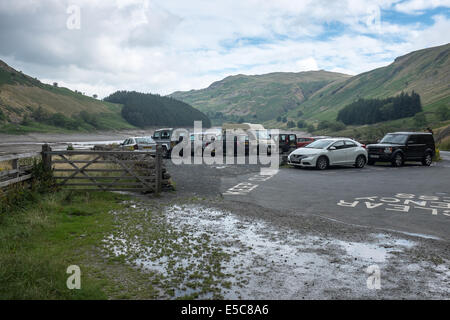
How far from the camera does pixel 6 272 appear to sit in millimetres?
4473

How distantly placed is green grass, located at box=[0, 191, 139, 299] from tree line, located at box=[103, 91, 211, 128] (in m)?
147

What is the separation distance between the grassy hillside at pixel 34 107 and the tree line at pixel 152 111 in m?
5.58

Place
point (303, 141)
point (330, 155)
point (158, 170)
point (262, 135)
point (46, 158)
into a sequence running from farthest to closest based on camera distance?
point (303, 141) < point (262, 135) < point (330, 155) < point (158, 170) < point (46, 158)

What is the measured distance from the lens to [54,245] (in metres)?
6.26

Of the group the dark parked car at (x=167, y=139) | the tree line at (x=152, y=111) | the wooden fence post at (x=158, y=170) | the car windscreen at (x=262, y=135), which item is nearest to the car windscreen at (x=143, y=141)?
the dark parked car at (x=167, y=139)

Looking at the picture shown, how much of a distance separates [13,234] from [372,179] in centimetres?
1425

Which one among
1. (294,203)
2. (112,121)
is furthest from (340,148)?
(112,121)

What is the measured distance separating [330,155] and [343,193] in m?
7.83

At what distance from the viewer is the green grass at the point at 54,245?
4.38 meters

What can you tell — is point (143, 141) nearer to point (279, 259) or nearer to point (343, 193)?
point (343, 193)

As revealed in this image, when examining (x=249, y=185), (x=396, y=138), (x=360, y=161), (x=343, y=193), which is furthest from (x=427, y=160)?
(x=249, y=185)

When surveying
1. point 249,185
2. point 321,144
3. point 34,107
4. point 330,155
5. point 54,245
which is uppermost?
point 34,107

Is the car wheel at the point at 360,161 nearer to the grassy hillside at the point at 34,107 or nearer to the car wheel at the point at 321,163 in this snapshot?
the car wheel at the point at 321,163

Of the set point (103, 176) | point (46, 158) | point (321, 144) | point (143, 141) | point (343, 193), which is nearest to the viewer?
point (46, 158)
